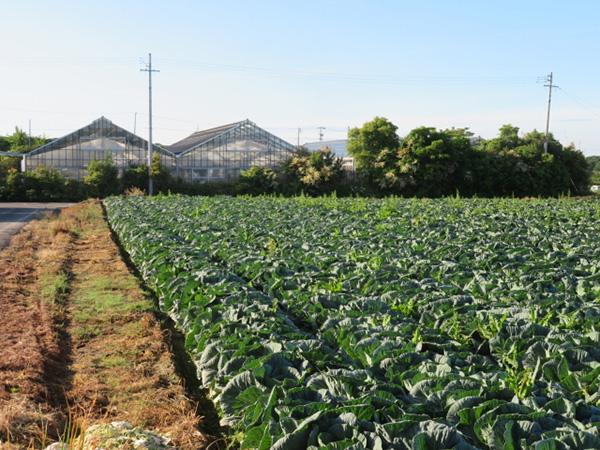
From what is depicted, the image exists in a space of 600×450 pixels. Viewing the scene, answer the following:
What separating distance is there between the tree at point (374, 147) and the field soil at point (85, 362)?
31022 millimetres

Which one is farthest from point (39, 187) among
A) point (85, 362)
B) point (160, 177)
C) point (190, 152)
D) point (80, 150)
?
point (85, 362)

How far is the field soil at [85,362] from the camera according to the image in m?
4.42

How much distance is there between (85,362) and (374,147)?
1443 inches

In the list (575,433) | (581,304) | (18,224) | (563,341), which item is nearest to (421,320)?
(563,341)

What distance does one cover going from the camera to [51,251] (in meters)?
13.0

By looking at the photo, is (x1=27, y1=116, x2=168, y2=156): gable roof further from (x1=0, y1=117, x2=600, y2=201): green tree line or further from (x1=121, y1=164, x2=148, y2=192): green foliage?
(x1=121, y1=164, x2=148, y2=192): green foliage

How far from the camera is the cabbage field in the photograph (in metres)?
3.11

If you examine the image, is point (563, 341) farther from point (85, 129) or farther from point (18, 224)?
point (85, 129)

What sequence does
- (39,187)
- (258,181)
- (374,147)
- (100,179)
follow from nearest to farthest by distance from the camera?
(100,179), (39,187), (258,181), (374,147)

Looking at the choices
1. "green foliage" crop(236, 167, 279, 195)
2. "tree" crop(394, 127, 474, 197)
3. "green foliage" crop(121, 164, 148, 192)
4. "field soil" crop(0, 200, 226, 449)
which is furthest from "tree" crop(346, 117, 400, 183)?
"field soil" crop(0, 200, 226, 449)

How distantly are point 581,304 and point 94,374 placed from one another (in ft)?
16.0

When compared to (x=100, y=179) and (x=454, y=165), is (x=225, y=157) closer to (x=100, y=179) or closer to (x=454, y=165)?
(x=100, y=179)

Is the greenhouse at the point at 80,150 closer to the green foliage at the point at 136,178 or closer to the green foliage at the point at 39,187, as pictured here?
the green foliage at the point at 39,187

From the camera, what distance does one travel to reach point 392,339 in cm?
455
